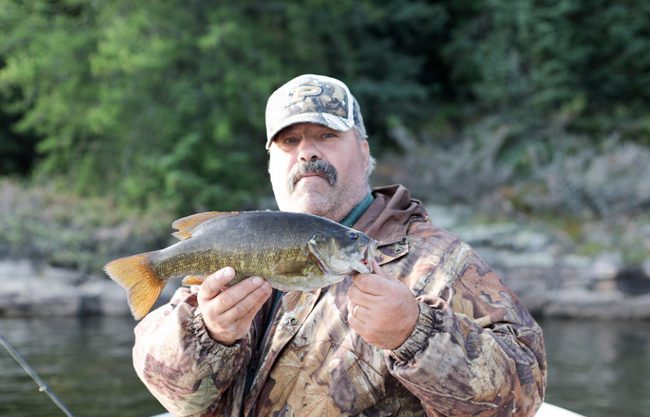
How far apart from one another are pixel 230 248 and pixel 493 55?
22.0 m

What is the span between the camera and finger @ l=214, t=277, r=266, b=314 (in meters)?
2.58

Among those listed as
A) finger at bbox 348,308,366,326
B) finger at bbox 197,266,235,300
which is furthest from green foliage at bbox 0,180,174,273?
finger at bbox 348,308,366,326

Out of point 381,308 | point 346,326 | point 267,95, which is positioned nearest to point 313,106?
point 346,326

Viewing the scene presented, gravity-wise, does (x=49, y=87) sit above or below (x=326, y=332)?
above

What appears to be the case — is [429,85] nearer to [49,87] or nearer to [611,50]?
[611,50]

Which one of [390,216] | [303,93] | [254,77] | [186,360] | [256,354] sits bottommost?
[186,360]

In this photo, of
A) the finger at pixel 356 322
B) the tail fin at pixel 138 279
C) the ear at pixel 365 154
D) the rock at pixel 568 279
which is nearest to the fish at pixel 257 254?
the tail fin at pixel 138 279

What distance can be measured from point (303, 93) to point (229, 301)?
1.07 meters

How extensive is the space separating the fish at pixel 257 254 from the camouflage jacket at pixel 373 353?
230 mm

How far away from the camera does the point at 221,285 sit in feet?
8.57

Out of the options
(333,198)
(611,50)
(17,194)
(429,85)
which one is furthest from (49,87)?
(333,198)

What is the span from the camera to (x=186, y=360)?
9.55 feet

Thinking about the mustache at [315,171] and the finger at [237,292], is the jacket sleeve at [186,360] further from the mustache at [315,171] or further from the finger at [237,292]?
the mustache at [315,171]

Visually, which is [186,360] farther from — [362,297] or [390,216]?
[390,216]
